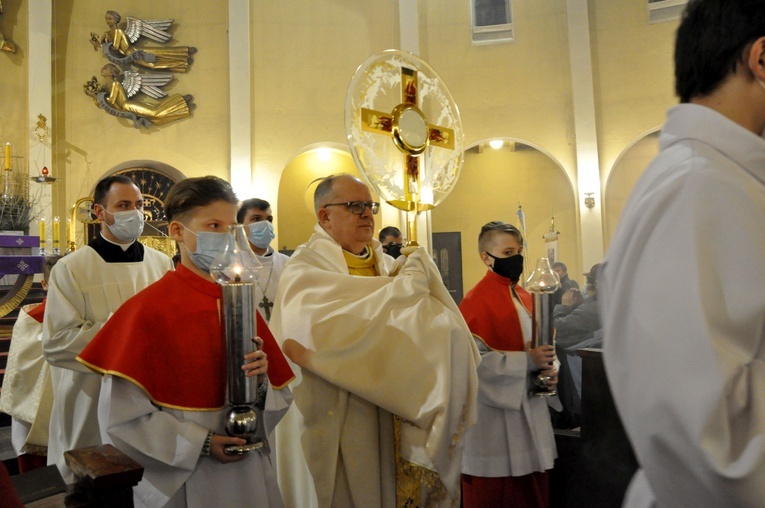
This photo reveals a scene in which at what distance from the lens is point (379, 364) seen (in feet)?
8.30

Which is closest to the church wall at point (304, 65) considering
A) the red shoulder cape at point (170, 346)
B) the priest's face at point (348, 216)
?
the priest's face at point (348, 216)

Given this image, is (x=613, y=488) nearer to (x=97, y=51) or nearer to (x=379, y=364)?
(x=379, y=364)

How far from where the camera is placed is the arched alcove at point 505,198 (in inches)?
529

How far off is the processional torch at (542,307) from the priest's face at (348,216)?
0.86 meters

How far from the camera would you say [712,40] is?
1110mm

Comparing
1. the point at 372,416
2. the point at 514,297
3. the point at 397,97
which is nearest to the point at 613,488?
the point at 514,297

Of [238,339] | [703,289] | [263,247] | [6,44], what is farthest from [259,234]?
[6,44]

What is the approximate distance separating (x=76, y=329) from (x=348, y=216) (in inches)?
61.9

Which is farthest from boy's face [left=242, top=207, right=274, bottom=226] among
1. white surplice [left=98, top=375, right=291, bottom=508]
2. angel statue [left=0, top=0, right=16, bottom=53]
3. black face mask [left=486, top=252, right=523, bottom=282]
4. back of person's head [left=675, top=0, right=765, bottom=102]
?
angel statue [left=0, top=0, right=16, bottom=53]

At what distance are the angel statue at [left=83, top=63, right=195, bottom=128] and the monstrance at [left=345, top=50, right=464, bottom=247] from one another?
10.3 metres

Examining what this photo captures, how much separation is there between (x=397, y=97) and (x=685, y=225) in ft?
6.78

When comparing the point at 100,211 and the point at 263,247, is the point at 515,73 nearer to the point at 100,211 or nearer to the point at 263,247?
the point at 263,247

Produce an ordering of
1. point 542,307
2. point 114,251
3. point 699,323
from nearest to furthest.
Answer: point 699,323
point 542,307
point 114,251

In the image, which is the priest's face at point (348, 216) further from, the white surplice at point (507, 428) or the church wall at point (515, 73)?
the church wall at point (515, 73)
